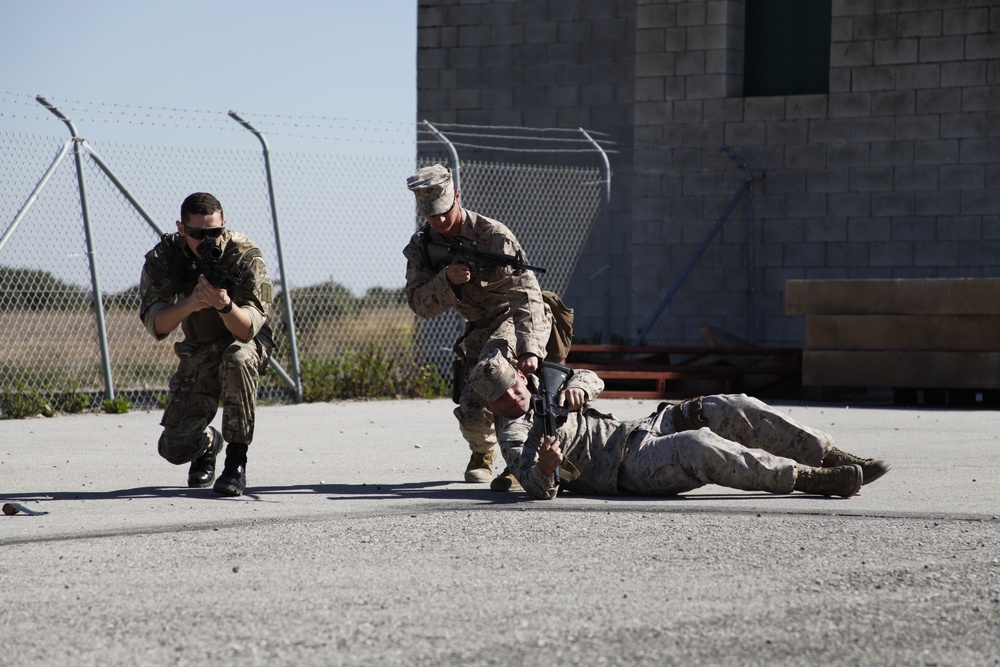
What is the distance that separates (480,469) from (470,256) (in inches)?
50.1

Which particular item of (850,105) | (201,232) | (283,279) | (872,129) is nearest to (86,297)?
(283,279)

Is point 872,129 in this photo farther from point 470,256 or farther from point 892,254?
point 470,256

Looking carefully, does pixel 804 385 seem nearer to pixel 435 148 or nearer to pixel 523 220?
pixel 523 220

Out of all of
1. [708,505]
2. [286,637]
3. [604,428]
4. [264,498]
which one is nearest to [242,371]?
[264,498]

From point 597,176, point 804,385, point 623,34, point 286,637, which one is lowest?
point 804,385

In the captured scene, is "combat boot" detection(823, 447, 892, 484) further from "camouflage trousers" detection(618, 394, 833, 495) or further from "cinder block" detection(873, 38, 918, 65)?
"cinder block" detection(873, 38, 918, 65)

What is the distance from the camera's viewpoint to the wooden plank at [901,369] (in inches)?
467

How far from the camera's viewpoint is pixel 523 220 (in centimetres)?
1555

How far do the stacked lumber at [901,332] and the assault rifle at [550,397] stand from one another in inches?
280

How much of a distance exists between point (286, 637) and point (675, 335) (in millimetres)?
12565

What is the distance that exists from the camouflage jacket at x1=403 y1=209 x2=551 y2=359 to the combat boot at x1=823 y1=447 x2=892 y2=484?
1.43 metres

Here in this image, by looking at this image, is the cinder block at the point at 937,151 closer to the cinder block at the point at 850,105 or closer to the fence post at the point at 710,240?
the cinder block at the point at 850,105

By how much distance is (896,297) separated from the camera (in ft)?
39.7

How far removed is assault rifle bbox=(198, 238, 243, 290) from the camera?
5.77 m
